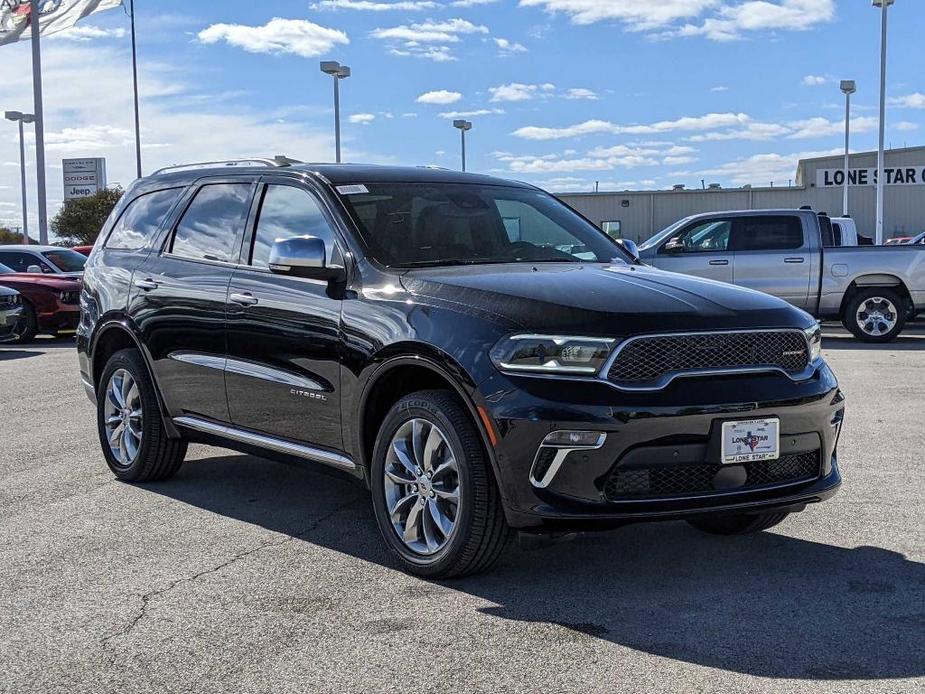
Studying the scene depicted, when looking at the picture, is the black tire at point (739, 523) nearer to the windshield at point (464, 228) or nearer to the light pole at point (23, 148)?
the windshield at point (464, 228)

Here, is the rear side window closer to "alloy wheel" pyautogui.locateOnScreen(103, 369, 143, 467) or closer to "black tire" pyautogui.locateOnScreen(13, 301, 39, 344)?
"alloy wheel" pyautogui.locateOnScreen(103, 369, 143, 467)

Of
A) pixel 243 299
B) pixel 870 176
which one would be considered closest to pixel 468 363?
pixel 243 299

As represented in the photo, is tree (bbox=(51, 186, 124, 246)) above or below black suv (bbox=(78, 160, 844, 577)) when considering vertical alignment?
above

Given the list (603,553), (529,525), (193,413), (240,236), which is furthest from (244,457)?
(529,525)

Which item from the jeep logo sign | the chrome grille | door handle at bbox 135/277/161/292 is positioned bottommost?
the chrome grille

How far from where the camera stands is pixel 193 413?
6.49 meters

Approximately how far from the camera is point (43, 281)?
18.9 metres

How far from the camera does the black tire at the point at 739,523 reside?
5.45 m

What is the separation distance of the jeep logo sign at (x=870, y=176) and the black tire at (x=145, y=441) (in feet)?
162

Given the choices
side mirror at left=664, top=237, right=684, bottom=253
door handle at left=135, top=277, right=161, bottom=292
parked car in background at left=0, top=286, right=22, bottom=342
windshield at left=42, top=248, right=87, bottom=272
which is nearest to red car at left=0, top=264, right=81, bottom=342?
parked car in background at left=0, top=286, right=22, bottom=342

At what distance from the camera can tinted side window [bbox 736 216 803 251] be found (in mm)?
17109

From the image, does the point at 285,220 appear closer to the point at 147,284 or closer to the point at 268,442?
the point at 268,442

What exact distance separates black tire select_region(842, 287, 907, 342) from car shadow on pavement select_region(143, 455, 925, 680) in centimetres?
1131

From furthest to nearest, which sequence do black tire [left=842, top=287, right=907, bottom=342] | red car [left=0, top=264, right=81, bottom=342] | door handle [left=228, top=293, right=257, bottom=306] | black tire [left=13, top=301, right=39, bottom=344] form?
red car [left=0, top=264, right=81, bottom=342], black tire [left=13, top=301, right=39, bottom=344], black tire [left=842, top=287, right=907, bottom=342], door handle [left=228, top=293, right=257, bottom=306]
